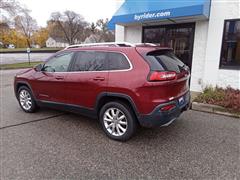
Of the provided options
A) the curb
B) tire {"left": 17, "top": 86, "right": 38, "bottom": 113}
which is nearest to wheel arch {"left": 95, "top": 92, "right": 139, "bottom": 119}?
tire {"left": 17, "top": 86, "right": 38, "bottom": 113}

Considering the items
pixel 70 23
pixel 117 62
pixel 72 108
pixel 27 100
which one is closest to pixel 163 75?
pixel 117 62

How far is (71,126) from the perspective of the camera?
4.44 meters

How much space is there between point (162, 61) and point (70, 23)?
58391mm

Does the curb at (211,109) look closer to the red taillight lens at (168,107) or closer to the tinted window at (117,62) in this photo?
the red taillight lens at (168,107)

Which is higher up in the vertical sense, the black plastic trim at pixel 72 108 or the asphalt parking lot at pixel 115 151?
the black plastic trim at pixel 72 108

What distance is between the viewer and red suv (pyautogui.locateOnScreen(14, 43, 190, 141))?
3.29m

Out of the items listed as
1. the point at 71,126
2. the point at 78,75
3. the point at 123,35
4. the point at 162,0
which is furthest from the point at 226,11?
the point at 71,126

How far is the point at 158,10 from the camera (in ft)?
22.0

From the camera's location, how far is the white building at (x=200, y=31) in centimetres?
645

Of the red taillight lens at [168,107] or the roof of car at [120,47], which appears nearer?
the red taillight lens at [168,107]

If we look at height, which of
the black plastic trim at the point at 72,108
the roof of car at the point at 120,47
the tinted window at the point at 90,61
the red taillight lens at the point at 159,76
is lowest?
the black plastic trim at the point at 72,108

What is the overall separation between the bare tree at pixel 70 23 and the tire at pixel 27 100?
55.8 meters

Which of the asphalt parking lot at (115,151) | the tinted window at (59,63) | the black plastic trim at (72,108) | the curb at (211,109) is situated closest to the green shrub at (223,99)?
the curb at (211,109)

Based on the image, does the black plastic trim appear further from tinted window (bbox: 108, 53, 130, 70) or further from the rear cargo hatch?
the rear cargo hatch
